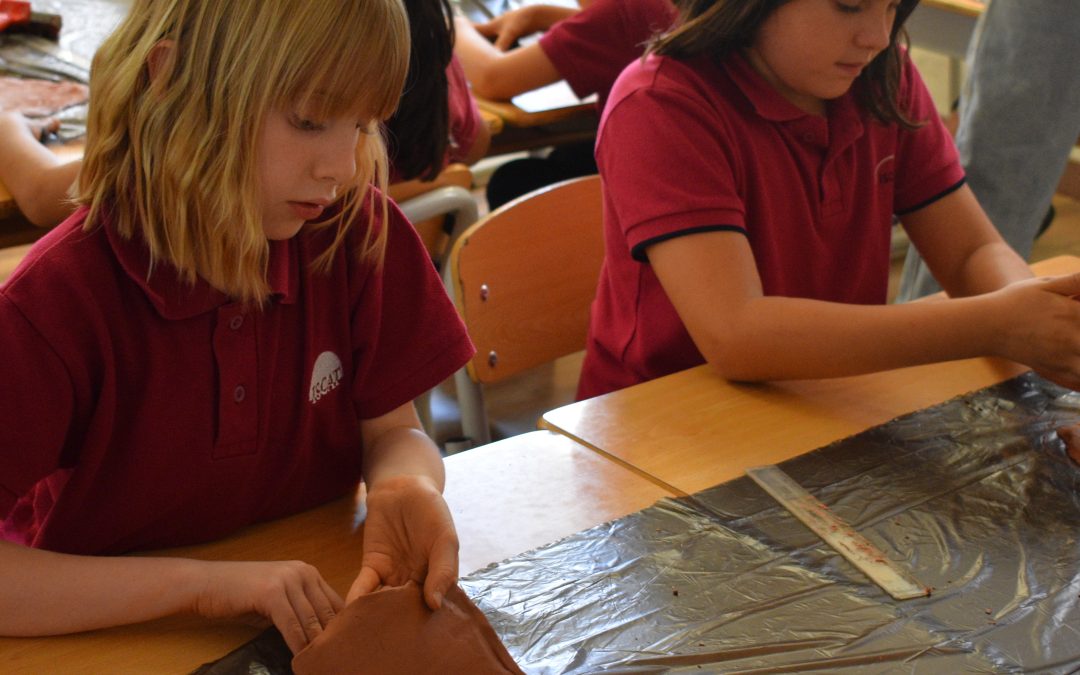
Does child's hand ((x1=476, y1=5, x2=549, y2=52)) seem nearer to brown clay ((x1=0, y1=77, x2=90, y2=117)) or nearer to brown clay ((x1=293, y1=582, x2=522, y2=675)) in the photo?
brown clay ((x1=0, y1=77, x2=90, y2=117))

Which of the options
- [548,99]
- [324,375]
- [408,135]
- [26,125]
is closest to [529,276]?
[408,135]

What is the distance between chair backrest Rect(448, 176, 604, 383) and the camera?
1397 millimetres

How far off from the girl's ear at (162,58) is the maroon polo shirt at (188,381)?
4.9 inches

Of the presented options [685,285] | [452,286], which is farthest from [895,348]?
[452,286]

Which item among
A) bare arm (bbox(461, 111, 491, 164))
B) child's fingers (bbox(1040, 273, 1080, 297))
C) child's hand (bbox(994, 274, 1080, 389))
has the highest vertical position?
child's fingers (bbox(1040, 273, 1080, 297))

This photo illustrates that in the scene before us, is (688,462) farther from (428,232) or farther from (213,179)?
(428,232)

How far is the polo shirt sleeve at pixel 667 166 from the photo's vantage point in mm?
1193

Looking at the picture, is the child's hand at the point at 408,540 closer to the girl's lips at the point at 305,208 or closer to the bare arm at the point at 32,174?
the girl's lips at the point at 305,208

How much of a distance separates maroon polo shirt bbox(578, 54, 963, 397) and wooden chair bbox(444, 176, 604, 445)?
3.8 inches

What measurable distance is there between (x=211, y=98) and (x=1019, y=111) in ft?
5.73

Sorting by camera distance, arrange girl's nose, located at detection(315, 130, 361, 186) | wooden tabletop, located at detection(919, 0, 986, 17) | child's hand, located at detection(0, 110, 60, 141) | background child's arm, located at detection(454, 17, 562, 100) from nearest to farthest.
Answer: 1. girl's nose, located at detection(315, 130, 361, 186)
2. child's hand, located at detection(0, 110, 60, 141)
3. background child's arm, located at detection(454, 17, 562, 100)
4. wooden tabletop, located at detection(919, 0, 986, 17)

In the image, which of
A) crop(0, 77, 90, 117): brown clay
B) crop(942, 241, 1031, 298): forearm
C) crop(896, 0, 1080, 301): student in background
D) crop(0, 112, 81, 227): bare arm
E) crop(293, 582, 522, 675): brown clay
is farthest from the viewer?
crop(896, 0, 1080, 301): student in background

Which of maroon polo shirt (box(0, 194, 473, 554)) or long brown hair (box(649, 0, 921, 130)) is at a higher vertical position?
long brown hair (box(649, 0, 921, 130))

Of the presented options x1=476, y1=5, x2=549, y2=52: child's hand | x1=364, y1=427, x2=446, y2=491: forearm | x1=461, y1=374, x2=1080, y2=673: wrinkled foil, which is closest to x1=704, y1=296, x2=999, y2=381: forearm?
x1=461, y1=374, x2=1080, y2=673: wrinkled foil
